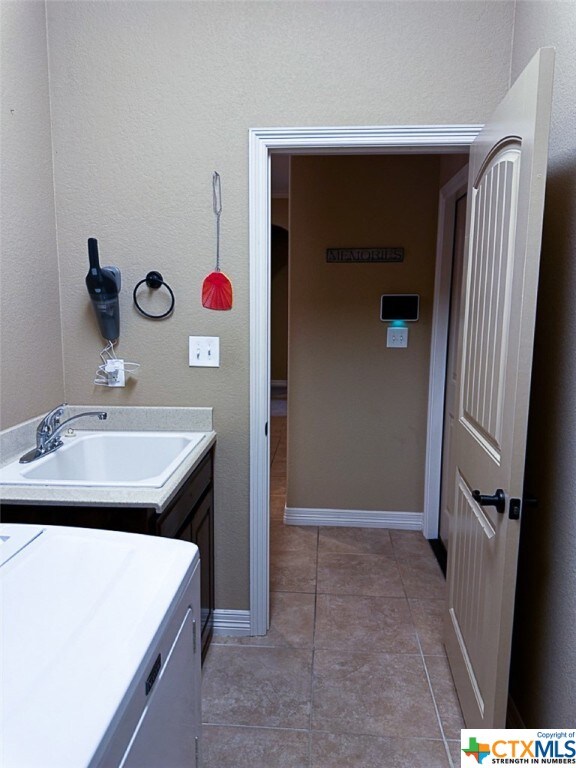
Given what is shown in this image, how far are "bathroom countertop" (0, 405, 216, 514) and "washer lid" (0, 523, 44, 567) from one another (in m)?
0.29

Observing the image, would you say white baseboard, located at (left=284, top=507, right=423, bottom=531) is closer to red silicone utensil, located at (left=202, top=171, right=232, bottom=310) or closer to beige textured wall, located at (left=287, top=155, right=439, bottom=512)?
beige textured wall, located at (left=287, top=155, right=439, bottom=512)

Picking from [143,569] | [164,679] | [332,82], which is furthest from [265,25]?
[164,679]

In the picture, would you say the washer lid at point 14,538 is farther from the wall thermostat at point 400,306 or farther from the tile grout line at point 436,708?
the wall thermostat at point 400,306

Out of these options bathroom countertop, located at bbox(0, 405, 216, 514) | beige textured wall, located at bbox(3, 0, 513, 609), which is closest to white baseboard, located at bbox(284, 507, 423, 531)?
beige textured wall, located at bbox(3, 0, 513, 609)

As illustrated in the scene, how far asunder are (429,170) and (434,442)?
5.47 ft

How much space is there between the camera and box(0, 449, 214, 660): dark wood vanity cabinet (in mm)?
1450

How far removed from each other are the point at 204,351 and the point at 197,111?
950 mm

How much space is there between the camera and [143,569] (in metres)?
1.00

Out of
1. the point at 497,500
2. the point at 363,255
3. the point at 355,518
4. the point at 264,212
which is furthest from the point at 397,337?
the point at 497,500

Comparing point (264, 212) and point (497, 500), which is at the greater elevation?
point (264, 212)

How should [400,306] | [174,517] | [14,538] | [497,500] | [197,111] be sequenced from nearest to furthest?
[14,538], [497,500], [174,517], [197,111], [400,306]

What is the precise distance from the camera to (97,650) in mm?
759

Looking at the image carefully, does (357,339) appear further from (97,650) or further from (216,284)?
(97,650)

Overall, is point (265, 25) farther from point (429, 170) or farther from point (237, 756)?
point (237, 756)
